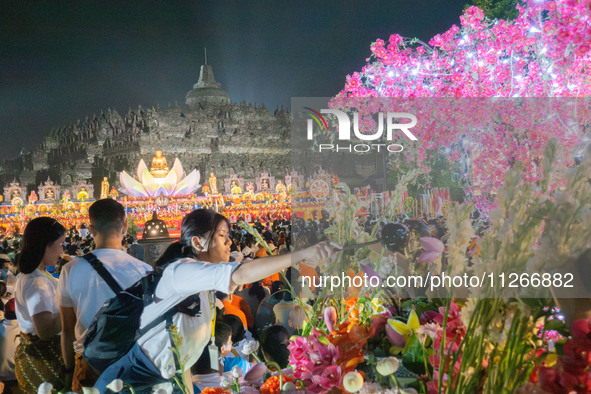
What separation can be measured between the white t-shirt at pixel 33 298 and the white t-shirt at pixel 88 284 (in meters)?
0.31

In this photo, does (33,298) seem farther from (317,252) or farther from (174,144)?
(174,144)

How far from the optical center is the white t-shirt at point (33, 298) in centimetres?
234

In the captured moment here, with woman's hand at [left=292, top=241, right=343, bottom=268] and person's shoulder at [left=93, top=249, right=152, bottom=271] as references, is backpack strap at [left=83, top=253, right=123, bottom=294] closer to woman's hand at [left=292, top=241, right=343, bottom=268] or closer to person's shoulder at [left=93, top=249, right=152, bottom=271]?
person's shoulder at [left=93, top=249, right=152, bottom=271]

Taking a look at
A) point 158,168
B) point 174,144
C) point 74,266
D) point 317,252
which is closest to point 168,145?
point 174,144

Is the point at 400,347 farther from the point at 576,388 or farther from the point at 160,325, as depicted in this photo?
the point at 160,325

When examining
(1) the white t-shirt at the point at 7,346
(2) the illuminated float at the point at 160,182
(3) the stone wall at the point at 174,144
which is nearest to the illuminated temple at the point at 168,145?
(3) the stone wall at the point at 174,144

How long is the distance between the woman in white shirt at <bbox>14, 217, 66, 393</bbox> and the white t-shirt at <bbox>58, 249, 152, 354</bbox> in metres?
0.31

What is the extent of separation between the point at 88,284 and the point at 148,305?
60cm

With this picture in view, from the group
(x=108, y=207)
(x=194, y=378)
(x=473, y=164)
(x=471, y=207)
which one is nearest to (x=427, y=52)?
(x=473, y=164)

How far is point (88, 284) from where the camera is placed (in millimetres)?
2049

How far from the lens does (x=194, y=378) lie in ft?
5.93

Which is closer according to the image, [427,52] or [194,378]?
[194,378]

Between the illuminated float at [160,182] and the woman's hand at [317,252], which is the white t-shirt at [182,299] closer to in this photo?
the woman's hand at [317,252]

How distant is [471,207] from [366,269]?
0.58 meters
